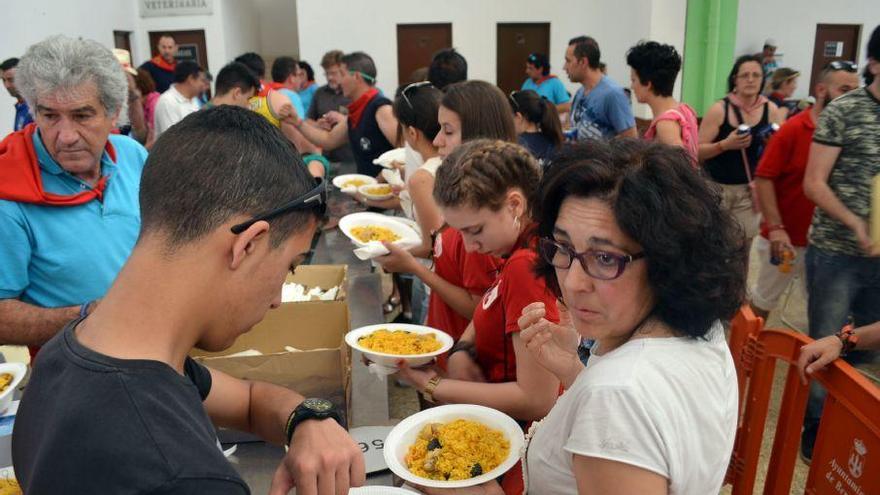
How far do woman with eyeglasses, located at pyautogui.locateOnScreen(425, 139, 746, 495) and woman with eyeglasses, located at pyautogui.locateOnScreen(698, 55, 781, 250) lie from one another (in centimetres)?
329

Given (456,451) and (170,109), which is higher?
(170,109)

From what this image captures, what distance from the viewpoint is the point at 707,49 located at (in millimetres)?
9961

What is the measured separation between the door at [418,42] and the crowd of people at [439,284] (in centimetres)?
1044

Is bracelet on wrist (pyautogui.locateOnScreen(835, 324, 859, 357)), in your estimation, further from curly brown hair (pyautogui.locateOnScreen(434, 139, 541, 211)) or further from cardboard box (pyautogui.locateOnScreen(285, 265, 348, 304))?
cardboard box (pyautogui.locateOnScreen(285, 265, 348, 304))

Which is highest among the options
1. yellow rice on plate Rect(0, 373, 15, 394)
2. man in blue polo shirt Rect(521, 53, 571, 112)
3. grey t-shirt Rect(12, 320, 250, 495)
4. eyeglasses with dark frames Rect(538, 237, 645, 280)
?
man in blue polo shirt Rect(521, 53, 571, 112)

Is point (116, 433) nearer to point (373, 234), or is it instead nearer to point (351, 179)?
point (373, 234)

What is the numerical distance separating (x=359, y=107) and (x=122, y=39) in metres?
9.60

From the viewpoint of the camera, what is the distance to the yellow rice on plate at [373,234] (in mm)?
3248

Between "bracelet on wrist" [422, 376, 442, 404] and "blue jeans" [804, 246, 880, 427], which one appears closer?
"bracelet on wrist" [422, 376, 442, 404]

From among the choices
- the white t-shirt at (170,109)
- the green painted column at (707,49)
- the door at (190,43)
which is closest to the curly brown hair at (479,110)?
the white t-shirt at (170,109)

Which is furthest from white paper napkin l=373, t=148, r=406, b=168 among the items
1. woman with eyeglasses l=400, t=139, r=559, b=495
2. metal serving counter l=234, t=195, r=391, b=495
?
woman with eyeglasses l=400, t=139, r=559, b=495

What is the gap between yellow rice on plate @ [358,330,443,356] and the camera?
1970 mm

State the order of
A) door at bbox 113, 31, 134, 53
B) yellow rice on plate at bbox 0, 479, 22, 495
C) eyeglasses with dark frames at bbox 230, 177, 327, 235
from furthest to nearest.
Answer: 1. door at bbox 113, 31, 134, 53
2. yellow rice on plate at bbox 0, 479, 22, 495
3. eyeglasses with dark frames at bbox 230, 177, 327, 235

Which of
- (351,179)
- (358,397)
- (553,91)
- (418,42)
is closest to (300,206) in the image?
(358,397)
